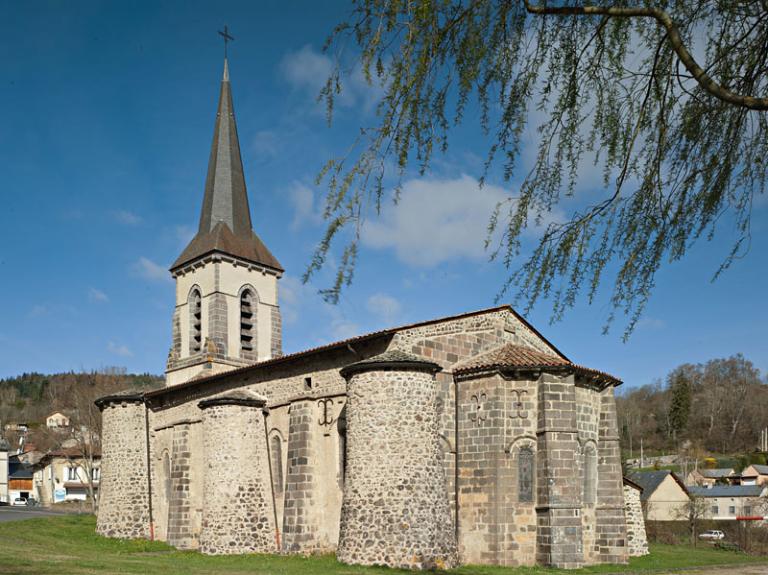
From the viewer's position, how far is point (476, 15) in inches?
262

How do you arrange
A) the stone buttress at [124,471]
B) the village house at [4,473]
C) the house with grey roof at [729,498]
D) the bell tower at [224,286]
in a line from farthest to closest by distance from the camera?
the village house at [4,473], the house with grey roof at [729,498], the bell tower at [224,286], the stone buttress at [124,471]

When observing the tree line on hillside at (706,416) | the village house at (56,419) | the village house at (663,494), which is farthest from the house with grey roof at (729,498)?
the village house at (56,419)

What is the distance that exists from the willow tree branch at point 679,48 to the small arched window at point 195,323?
2898 centimetres

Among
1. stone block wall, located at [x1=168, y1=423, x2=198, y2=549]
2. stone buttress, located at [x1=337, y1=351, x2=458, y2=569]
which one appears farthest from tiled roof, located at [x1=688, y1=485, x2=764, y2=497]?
stone buttress, located at [x1=337, y1=351, x2=458, y2=569]

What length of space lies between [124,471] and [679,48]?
2843 centimetres

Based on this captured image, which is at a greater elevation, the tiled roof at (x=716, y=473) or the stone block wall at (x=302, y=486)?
the stone block wall at (x=302, y=486)

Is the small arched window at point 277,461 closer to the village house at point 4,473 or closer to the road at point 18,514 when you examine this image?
the road at point 18,514

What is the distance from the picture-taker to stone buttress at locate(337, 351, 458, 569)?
18188 mm

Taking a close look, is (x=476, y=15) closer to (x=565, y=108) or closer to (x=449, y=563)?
(x=565, y=108)

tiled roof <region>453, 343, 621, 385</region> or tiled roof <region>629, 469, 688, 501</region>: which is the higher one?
tiled roof <region>453, 343, 621, 385</region>

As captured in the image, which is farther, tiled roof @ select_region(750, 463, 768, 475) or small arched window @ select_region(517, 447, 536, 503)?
tiled roof @ select_region(750, 463, 768, 475)

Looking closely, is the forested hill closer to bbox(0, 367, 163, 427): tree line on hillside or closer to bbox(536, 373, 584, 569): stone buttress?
bbox(0, 367, 163, 427): tree line on hillside

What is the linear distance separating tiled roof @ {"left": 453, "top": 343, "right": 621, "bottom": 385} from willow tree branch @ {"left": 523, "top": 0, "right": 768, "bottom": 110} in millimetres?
→ 14410

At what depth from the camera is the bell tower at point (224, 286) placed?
3272 centimetres
